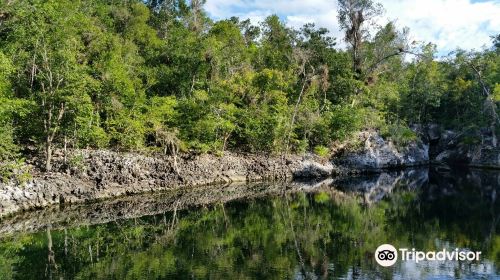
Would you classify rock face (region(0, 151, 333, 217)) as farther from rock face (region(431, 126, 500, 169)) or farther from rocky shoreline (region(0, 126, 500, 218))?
rock face (region(431, 126, 500, 169))

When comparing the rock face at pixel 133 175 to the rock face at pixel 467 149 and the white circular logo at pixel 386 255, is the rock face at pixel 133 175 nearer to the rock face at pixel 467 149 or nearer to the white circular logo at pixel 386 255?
the white circular logo at pixel 386 255

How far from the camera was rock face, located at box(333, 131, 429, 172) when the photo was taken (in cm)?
4444

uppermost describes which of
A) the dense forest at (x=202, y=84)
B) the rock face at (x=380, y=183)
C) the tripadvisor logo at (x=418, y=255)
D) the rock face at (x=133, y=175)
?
the dense forest at (x=202, y=84)

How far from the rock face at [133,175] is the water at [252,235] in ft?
4.38

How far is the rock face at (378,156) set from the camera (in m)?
44.4

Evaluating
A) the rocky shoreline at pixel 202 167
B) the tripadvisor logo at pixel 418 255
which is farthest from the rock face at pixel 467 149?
the tripadvisor logo at pixel 418 255

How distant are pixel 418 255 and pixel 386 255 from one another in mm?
1234

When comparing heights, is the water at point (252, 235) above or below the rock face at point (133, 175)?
below

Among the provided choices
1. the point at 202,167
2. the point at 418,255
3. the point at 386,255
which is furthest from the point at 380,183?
the point at 386,255

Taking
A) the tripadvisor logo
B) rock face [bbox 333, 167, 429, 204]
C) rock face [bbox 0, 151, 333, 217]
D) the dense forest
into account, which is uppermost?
the dense forest

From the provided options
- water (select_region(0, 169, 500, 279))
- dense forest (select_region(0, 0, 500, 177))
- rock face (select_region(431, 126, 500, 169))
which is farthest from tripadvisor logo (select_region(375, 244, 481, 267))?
rock face (select_region(431, 126, 500, 169))

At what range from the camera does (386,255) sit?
15602 mm

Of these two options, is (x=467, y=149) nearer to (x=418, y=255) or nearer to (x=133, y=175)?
(x=133, y=175)

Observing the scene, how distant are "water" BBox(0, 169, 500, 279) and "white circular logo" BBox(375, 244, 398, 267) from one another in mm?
285
